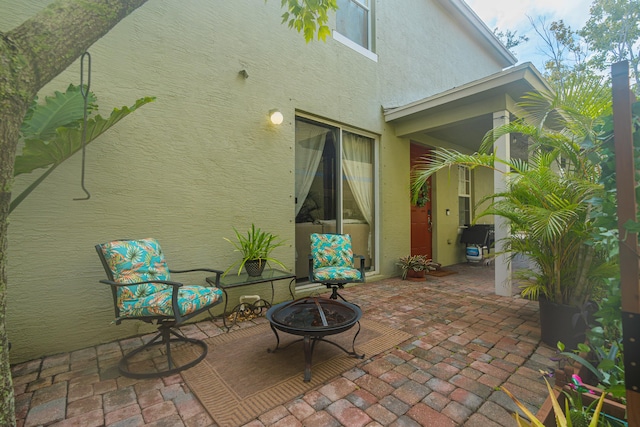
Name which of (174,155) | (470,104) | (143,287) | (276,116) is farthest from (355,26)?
(143,287)

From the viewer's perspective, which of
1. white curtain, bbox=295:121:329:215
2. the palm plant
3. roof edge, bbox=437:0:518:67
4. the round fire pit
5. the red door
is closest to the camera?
the round fire pit

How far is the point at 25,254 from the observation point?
2.23 metres

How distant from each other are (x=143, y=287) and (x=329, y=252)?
2.14m

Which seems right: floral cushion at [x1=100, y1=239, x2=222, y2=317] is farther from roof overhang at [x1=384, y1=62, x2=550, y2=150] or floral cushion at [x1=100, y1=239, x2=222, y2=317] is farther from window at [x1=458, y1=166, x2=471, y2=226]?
window at [x1=458, y1=166, x2=471, y2=226]

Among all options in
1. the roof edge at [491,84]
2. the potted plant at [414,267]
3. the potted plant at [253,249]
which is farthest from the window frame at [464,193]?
the potted plant at [253,249]

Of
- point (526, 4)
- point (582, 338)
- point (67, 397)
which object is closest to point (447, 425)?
point (582, 338)

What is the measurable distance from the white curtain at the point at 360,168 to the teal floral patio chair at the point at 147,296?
118 inches

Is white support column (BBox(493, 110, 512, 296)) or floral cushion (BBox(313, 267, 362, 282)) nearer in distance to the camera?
floral cushion (BBox(313, 267, 362, 282))

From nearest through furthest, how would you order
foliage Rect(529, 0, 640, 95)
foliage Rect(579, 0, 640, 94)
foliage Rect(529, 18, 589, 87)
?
foliage Rect(579, 0, 640, 94) → foliage Rect(529, 0, 640, 95) → foliage Rect(529, 18, 589, 87)

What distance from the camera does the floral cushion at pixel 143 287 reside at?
2.04 metres

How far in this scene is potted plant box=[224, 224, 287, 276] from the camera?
312cm

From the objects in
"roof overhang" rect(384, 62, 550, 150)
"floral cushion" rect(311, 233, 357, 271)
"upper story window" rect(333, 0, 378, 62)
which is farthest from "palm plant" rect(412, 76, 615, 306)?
"upper story window" rect(333, 0, 378, 62)

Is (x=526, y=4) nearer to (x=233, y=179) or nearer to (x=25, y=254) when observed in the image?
(x=233, y=179)

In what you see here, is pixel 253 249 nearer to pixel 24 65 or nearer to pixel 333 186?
pixel 333 186
